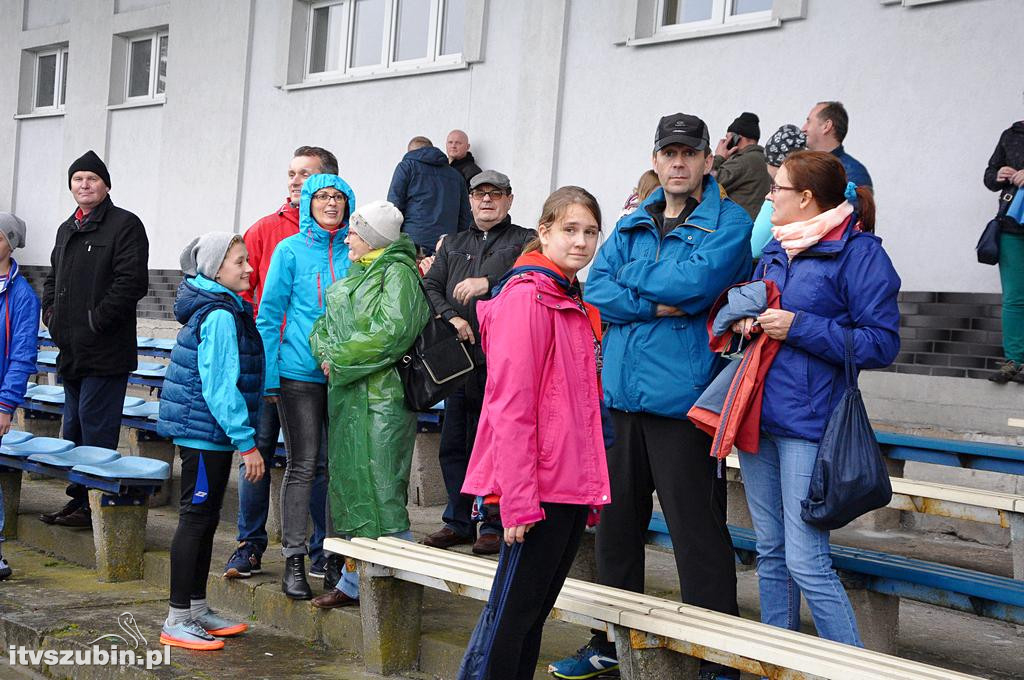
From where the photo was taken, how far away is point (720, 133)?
8.05m

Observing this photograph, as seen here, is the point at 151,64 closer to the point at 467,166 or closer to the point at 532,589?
the point at 467,166

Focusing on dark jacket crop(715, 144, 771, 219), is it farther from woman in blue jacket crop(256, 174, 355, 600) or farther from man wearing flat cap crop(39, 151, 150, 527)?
man wearing flat cap crop(39, 151, 150, 527)

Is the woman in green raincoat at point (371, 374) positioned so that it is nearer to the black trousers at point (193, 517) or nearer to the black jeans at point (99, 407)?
the black trousers at point (193, 517)

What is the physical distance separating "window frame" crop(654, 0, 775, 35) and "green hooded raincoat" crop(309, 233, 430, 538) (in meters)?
4.38

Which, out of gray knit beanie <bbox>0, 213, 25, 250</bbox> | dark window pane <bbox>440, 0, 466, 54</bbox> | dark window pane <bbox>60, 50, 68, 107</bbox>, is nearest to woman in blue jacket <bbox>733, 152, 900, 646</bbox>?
gray knit beanie <bbox>0, 213, 25, 250</bbox>

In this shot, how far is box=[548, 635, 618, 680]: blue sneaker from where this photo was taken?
4074 mm

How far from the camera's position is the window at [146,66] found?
13797 mm

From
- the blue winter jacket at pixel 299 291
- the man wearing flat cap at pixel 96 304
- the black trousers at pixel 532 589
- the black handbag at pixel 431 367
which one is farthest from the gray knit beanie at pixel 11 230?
the black trousers at pixel 532 589

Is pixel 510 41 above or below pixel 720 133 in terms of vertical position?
above

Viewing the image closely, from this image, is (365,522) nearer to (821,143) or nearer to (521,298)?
(521,298)

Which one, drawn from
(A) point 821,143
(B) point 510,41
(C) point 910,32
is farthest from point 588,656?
(B) point 510,41

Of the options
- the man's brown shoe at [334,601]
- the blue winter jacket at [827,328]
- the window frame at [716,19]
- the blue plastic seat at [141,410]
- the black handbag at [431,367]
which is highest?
the window frame at [716,19]

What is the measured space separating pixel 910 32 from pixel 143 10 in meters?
9.73

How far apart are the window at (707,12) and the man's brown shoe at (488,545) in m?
4.50
